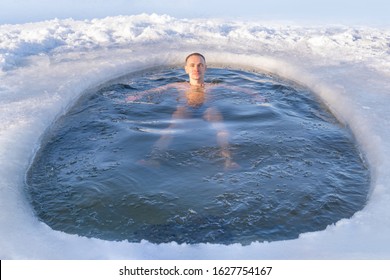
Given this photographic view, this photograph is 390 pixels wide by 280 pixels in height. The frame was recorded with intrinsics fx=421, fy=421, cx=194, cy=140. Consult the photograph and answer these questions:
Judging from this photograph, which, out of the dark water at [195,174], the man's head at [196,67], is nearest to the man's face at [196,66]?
the man's head at [196,67]

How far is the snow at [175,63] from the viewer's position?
2.38 metres

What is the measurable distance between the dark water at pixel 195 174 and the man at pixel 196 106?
0.05 metres

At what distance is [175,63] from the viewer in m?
6.79

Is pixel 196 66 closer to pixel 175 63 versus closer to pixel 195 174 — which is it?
pixel 175 63

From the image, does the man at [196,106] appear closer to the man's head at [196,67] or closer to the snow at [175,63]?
the man's head at [196,67]

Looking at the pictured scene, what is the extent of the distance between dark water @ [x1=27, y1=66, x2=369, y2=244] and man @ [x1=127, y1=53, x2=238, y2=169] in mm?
51

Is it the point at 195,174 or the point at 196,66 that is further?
the point at 196,66

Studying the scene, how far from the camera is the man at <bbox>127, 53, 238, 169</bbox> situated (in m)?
3.71

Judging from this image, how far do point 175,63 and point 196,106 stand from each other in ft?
6.83

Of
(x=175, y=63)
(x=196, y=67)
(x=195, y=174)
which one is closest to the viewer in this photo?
(x=195, y=174)

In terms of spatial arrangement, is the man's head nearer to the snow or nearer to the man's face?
the man's face

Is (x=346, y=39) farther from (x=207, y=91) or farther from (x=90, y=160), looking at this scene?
(x=90, y=160)

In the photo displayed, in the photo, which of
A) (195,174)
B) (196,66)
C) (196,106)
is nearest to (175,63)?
(196,66)
